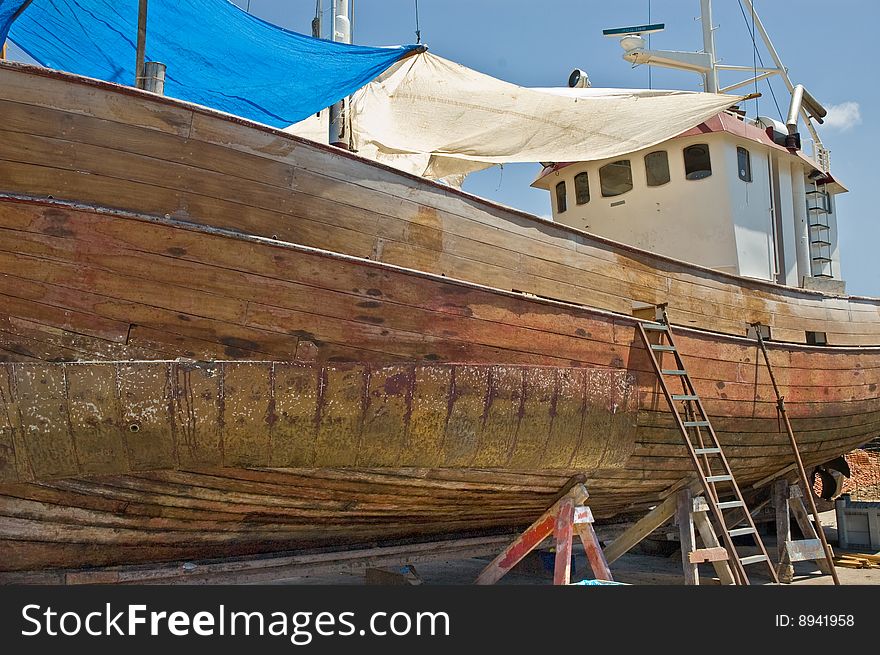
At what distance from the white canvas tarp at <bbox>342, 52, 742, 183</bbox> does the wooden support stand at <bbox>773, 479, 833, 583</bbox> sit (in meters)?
4.20

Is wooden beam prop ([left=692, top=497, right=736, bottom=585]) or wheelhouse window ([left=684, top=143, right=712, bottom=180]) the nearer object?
wooden beam prop ([left=692, top=497, right=736, bottom=585])

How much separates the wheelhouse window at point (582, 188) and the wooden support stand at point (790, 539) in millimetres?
4029

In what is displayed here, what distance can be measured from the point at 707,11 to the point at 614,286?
6695 millimetres

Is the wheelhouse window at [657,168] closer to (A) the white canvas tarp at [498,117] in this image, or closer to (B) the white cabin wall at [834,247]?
(A) the white canvas tarp at [498,117]

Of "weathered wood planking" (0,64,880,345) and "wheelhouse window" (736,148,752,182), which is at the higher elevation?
"wheelhouse window" (736,148,752,182)

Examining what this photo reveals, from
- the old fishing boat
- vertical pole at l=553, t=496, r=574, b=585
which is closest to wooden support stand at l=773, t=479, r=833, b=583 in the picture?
the old fishing boat

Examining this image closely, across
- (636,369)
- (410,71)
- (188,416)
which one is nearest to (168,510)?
(188,416)

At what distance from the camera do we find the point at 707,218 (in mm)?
8859

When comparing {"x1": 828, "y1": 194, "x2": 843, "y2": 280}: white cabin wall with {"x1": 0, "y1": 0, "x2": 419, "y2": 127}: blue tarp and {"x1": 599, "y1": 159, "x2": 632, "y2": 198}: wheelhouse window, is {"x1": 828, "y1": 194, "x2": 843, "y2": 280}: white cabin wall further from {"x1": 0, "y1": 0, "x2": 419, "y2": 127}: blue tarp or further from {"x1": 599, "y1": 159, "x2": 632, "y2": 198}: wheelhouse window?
{"x1": 0, "y1": 0, "x2": 419, "y2": 127}: blue tarp

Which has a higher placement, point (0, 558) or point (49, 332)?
point (49, 332)

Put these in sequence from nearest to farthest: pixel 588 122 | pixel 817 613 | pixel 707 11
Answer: pixel 817 613 < pixel 588 122 < pixel 707 11

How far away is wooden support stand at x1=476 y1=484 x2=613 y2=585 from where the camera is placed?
5.88 meters

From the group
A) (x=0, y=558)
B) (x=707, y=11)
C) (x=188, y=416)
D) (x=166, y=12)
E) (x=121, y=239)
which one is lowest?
(x=0, y=558)

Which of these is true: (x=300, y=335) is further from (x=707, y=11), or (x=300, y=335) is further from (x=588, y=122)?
(x=707, y=11)
